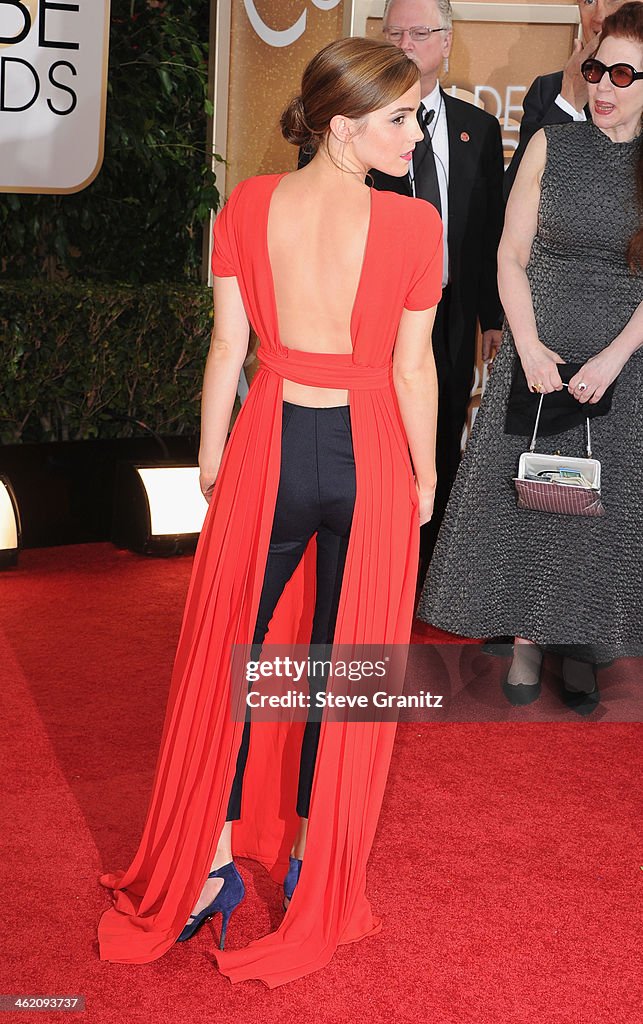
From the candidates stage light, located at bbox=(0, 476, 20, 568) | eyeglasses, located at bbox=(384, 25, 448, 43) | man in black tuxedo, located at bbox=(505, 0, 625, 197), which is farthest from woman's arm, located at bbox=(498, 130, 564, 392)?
stage light, located at bbox=(0, 476, 20, 568)

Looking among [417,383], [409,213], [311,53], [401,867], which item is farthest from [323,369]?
[311,53]

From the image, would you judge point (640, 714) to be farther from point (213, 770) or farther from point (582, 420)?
point (213, 770)

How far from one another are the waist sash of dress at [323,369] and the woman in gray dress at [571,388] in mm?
1281

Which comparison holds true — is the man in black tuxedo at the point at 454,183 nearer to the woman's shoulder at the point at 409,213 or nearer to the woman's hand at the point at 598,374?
→ the woman's hand at the point at 598,374

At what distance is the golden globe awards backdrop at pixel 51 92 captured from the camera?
4.98 meters

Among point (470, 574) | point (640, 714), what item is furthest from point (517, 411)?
point (640, 714)

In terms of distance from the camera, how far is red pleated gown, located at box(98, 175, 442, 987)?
2.23 meters

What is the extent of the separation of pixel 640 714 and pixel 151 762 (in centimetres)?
150

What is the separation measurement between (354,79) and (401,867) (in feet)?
5.43

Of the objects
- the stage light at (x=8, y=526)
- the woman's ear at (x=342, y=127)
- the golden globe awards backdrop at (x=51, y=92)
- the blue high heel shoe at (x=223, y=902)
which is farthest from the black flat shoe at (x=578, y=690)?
the golden globe awards backdrop at (x=51, y=92)

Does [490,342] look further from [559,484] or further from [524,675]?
[524,675]

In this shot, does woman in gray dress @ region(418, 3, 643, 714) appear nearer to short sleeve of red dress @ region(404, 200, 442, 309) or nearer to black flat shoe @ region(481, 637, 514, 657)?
black flat shoe @ region(481, 637, 514, 657)

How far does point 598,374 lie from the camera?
11.1 feet

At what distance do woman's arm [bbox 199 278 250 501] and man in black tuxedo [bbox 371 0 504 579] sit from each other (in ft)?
5.64
